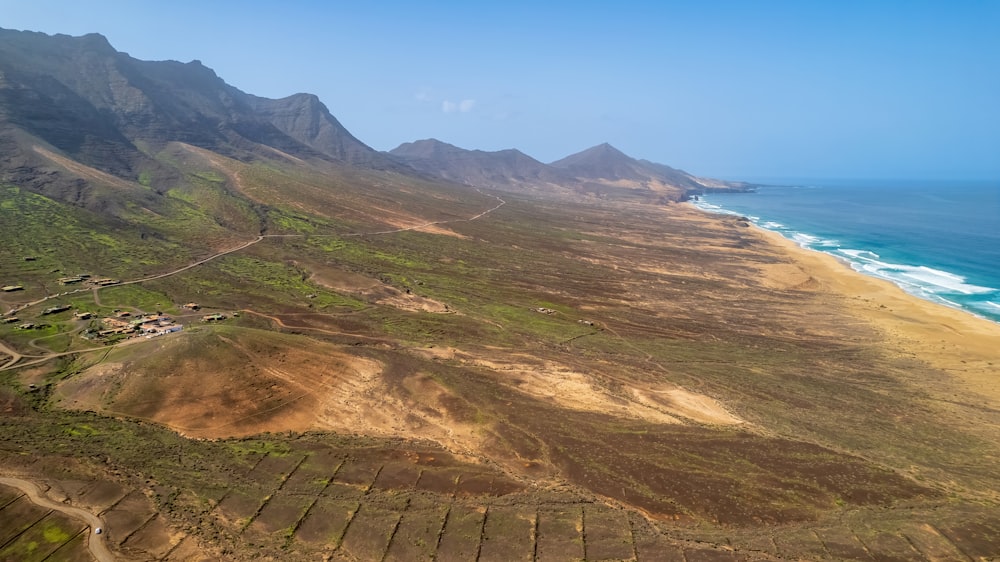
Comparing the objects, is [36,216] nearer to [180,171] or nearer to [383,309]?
[180,171]

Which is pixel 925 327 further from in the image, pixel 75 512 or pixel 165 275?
pixel 165 275

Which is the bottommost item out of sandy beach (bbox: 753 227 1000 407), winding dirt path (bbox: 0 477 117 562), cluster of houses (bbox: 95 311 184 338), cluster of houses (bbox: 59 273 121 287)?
winding dirt path (bbox: 0 477 117 562)

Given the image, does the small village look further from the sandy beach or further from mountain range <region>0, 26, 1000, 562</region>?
the sandy beach

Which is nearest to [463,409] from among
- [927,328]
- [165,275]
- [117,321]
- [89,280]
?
[117,321]

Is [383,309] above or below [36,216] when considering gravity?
below

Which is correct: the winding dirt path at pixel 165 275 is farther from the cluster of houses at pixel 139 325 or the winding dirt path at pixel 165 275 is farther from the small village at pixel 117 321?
the cluster of houses at pixel 139 325

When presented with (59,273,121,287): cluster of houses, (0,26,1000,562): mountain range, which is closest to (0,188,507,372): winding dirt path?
(0,26,1000,562): mountain range

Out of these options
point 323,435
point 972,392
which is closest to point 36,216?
point 323,435
